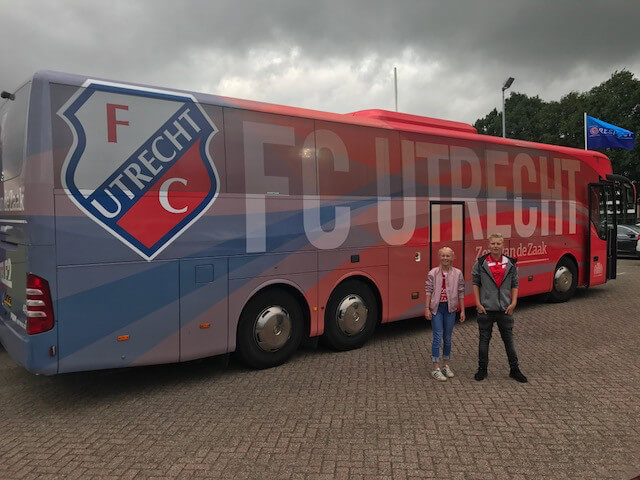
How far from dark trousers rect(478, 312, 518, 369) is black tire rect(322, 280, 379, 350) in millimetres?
1746

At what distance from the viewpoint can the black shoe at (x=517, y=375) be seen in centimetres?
523

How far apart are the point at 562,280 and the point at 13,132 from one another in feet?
32.3

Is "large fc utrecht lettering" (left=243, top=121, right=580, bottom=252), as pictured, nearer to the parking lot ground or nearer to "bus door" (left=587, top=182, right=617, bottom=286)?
"bus door" (left=587, top=182, right=617, bottom=286)

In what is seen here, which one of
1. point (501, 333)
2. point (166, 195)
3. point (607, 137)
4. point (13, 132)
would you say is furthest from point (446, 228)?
point (607, 137)

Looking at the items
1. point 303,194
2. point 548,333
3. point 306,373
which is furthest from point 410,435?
point 548,333

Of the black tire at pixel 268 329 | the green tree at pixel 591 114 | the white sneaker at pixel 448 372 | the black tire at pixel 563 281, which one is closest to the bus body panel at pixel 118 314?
the black tire at pixel 268 329

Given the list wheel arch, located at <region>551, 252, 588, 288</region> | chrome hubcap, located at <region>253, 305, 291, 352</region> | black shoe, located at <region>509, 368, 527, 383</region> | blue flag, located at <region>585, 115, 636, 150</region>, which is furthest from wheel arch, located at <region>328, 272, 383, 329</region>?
blue flag, located at <region>585, 115, 636, 150</region>

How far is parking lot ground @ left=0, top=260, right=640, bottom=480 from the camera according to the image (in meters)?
3.50

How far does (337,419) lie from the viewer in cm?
430

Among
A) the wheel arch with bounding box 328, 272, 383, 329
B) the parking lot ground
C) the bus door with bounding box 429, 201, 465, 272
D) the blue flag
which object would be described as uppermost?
the blue flag

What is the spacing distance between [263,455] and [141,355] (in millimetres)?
1929

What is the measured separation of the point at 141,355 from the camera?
16.1 ft

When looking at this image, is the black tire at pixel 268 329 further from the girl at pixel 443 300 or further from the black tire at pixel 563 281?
the black tire at pixel 563 281

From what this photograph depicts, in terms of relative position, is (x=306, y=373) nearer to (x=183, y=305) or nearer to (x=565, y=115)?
(x=183, y=305)
